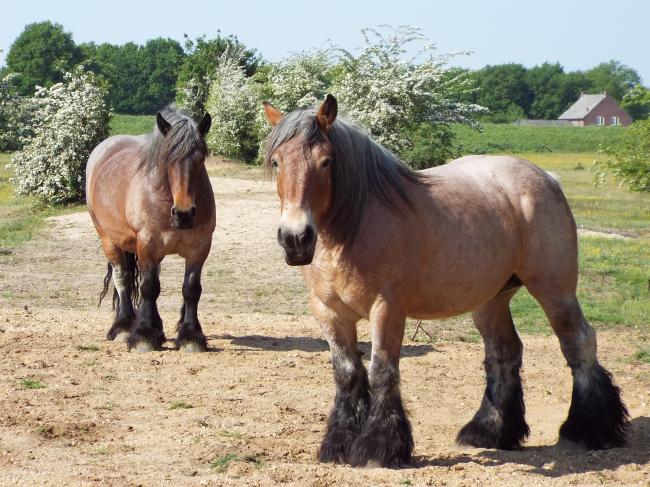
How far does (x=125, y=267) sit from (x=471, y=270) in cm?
582

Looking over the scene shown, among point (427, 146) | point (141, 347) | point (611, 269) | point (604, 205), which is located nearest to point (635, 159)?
point (427, 146)

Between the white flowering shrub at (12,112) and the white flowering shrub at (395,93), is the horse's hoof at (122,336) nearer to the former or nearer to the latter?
the white flowering shrub at (395,93)

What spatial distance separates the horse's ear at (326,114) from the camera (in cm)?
534

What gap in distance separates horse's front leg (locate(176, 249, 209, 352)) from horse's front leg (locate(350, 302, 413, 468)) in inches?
170

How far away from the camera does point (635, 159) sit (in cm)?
2261

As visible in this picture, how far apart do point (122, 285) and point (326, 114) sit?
19.4ft

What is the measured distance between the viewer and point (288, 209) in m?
5.11

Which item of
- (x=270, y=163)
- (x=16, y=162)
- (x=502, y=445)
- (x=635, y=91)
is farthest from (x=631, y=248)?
(x=16, y=162)

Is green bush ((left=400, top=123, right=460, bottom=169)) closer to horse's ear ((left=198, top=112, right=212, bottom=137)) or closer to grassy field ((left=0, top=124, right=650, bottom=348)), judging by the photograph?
grassy field ((left=0, top=124, right=650, bottom=348))

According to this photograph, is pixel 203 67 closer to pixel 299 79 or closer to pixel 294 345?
pixel 299 79

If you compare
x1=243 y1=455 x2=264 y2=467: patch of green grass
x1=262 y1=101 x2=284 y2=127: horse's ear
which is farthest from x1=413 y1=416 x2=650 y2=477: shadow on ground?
x1=262 y1=101 x2=284 y2=127: horse's ear

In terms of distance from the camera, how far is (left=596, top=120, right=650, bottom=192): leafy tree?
22453 millimetres

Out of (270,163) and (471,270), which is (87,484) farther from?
(471,270)

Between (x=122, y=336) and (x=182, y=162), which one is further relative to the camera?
(x=122, y=336)
